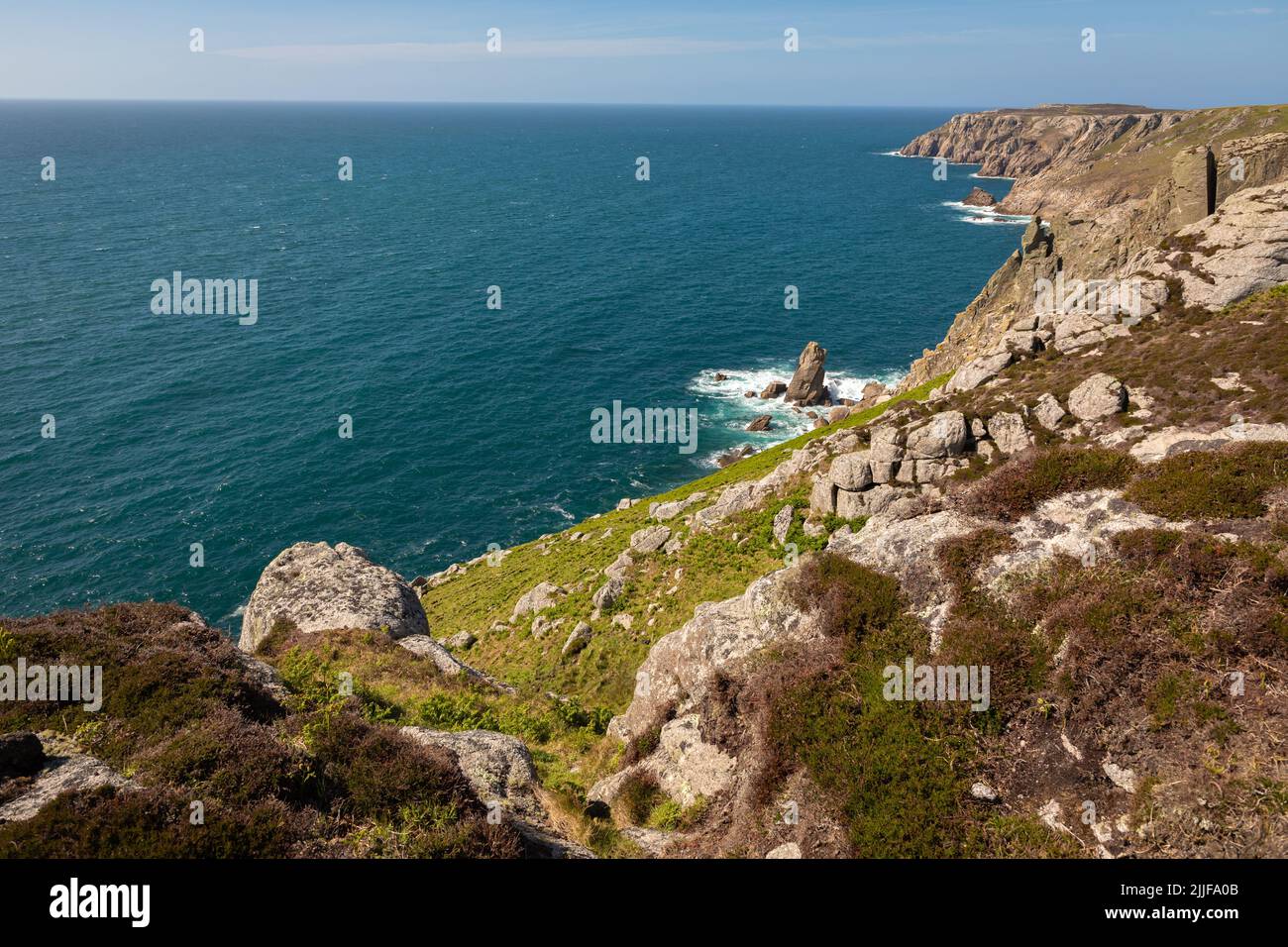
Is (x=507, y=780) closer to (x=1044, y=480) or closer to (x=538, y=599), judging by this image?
(x=1044, y=480)

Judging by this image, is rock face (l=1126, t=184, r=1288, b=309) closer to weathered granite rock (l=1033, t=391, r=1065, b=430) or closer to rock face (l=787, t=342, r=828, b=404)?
weathered granite rock (l=1033, t=391, r=1065, b=430)

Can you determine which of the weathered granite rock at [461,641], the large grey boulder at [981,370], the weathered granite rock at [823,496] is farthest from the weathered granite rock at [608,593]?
the large grey boulder at [981,370]

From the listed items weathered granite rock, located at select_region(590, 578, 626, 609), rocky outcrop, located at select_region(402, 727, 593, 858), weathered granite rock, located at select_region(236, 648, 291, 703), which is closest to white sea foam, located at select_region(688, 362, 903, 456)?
weathered granite rock, located at select_region(590, 578, 626, 609)

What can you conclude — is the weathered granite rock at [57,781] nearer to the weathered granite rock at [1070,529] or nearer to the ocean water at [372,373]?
the weathered granite rock at [1070,529]

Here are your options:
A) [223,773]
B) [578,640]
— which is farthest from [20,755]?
[578,640]
